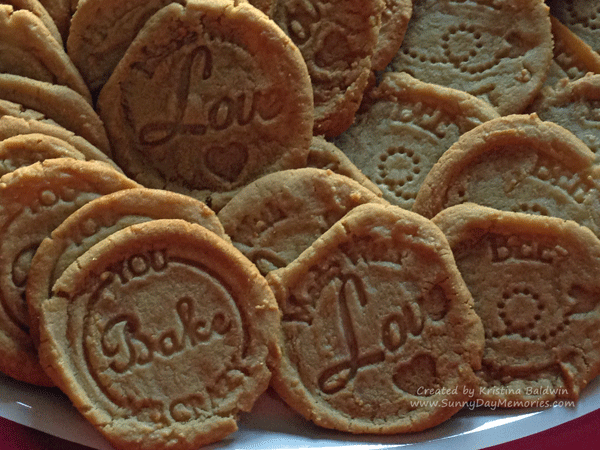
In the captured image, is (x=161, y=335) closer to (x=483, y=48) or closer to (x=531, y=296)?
(x=531, y=296)

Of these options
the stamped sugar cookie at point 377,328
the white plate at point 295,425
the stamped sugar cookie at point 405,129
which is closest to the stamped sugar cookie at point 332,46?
the stamped sugar cookie at point 405,129

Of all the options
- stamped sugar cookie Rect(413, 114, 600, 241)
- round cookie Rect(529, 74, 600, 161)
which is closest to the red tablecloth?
stamped sugar cookie Rect(413, 114, 600, 241)

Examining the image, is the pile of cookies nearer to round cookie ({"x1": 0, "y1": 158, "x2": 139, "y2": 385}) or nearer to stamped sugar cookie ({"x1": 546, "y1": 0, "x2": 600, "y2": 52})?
round cookie ({"x1": 0, "y1": 158, "x2": 139, "y2": 385})

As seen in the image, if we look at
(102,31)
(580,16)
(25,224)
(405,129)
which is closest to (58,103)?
(102,31)

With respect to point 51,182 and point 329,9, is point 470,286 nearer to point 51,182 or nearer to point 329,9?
point 329,9

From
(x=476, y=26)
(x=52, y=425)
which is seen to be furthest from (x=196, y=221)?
(x=476, y=26)

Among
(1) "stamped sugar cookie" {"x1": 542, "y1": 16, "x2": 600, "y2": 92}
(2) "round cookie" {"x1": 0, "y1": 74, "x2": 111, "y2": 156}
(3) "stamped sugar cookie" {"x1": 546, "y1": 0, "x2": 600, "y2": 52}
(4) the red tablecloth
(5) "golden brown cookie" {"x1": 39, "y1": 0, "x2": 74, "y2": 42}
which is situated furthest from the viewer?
(3) "stamped sugar cookie" {"x1": 546, "y1": 0, "x2": 600, "y2": 52}

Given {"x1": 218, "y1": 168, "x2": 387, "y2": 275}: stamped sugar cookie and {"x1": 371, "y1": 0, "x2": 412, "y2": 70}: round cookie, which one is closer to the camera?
{"x1": 218, "y1": 168, "x2": 387, "y2": 275}: stamped sugar cookie
